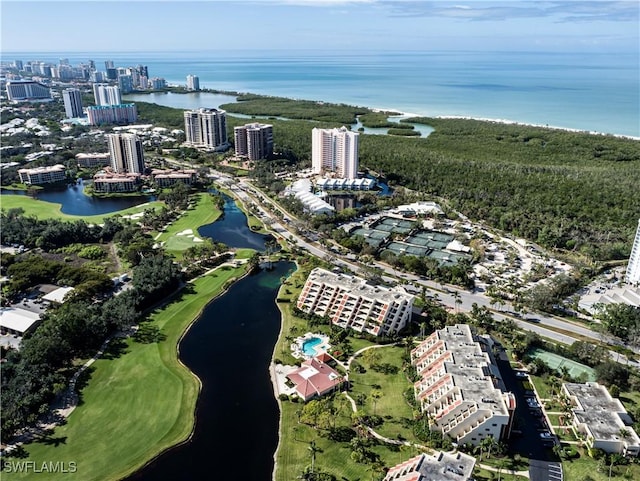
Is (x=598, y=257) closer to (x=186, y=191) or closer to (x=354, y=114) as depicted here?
(x=186, y=191)

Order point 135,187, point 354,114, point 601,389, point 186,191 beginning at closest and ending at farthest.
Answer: point 601,389 < point 186,191 < point 135,187 < point 354,114

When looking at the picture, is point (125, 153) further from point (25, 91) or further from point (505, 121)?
point (25, 91)

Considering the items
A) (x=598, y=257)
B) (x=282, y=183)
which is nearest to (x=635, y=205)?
(x=598, y=257)

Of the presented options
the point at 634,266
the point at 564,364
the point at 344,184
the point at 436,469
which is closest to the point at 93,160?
the point at 344,184

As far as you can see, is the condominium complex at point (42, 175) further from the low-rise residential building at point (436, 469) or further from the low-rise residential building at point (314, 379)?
the low-rise residential building at point (436, 469)

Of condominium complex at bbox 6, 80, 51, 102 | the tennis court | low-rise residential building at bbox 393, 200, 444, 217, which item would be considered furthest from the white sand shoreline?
condominium complex at bbox 6, 80, 51, 102

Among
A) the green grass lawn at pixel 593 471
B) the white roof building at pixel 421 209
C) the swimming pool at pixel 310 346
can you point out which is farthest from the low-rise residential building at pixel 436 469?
the white roof building at pixel 421 209
